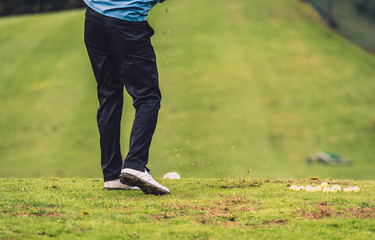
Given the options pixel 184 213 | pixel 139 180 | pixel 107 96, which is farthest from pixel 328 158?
pixel 184 213

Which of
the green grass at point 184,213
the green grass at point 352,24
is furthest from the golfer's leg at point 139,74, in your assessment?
the green grass at point 352,24

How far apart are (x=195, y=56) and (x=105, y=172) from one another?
1853cm

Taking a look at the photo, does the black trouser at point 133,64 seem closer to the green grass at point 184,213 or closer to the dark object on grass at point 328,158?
the green grass at point 184,213

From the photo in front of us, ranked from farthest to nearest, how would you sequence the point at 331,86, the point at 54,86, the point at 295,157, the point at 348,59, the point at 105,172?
the point at 348,59, the point at 331,86, the point at 54,86, the point at 295,157, the point at 105,172

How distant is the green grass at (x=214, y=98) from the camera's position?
55.2 ft

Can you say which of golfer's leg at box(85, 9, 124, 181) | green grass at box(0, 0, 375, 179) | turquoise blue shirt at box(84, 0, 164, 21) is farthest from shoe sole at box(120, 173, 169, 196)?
green grass at box(0, 0, 375, 179)

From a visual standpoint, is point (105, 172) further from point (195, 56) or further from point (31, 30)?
point (31, 30)

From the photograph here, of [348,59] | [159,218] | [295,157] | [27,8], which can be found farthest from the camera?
[27,8]

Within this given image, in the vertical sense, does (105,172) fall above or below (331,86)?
above

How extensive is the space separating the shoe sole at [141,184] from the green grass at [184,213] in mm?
84

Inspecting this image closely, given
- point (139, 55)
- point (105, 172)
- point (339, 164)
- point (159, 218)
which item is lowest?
point (339, 164)

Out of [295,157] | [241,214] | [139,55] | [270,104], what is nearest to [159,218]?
[241,214]

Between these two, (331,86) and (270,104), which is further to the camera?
(331,86)

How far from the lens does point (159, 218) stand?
3.80 meters
